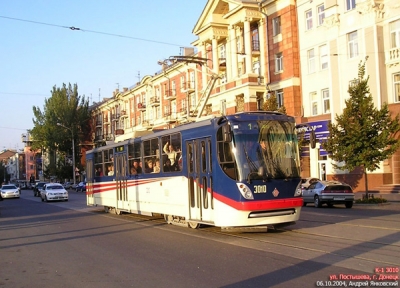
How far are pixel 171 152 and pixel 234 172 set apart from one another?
3.89 meters

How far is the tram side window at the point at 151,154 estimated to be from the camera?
1761cm

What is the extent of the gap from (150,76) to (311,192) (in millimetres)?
45254

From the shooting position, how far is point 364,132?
26281mm

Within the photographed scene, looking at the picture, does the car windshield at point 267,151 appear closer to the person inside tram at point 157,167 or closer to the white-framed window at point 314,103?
the person inside tram at point 157,167

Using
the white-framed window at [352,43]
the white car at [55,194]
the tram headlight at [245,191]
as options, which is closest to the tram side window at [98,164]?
the tram headlight at [245,191]

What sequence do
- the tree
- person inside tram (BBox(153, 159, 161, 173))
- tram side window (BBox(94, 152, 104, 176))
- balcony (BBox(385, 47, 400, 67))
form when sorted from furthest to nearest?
balcony (BBox(385, 47, 400, 67)) → the tree → tram side window (BBox(94, 152, 104, 176)) → person inside tram (BBox(153, 159, 161, 173))

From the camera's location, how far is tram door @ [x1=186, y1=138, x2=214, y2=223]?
45.8 ft

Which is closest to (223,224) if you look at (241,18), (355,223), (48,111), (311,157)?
(355,223)

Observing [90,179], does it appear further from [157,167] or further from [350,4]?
[350,4]

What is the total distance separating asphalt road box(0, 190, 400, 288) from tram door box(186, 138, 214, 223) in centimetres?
67

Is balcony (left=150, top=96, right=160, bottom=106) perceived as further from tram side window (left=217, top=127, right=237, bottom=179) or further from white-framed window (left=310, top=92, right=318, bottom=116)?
tram side window (left=217, top=127, right=237, bottom=179)

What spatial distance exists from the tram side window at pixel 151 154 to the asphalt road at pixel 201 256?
2284 millimetres

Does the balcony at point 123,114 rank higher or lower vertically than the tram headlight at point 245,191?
higher

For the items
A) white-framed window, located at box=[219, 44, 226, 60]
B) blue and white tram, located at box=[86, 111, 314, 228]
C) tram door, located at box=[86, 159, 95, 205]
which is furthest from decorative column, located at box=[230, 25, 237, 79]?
blue and white tram, located at box=[86, 111, 314, 228]
